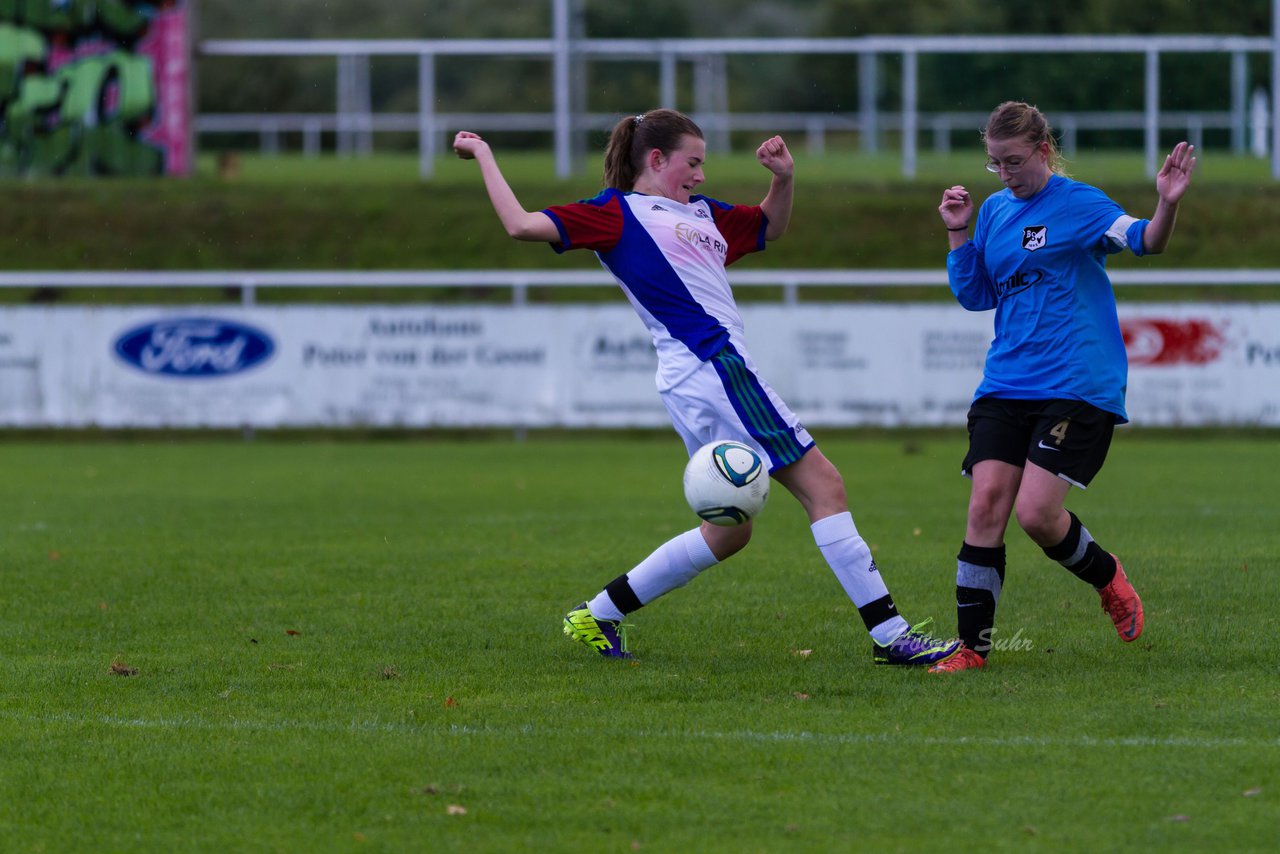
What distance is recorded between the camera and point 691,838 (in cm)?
414

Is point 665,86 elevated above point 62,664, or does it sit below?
above

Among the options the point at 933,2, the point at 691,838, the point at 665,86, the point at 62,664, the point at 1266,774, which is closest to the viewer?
the point at 691,838

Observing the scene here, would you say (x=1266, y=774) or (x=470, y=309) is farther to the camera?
(x=470, y=309)

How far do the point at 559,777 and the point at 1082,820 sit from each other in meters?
1.37

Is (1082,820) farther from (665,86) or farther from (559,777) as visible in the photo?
(665,86)

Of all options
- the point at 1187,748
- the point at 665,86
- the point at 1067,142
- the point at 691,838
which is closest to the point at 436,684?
the point at 691,838

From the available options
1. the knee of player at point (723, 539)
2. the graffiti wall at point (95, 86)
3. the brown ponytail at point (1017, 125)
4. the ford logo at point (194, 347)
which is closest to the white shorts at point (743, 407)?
the knee of player at point (723, 539)

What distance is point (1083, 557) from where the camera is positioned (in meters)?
6.39

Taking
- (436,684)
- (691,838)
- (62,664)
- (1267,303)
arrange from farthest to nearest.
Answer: (1267,303)
(62,664)
(436,684)
(691,838)

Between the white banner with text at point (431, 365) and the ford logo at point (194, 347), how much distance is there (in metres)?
0.01

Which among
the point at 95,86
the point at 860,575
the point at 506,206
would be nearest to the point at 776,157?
the point at 506,206

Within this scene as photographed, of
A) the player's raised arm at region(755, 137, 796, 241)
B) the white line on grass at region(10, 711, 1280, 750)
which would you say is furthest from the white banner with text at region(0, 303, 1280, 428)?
the white line on grass at region(10, 711, 1280, 750)

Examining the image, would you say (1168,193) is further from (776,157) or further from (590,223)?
(590,223)

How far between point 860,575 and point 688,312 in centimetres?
112
